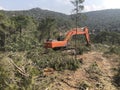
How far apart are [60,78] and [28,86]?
13.9 feet

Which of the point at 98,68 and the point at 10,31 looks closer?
the point at 98,68

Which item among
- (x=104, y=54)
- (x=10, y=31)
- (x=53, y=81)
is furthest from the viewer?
(x=10, y=31)

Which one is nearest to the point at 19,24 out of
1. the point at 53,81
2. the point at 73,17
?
the point at 73,17

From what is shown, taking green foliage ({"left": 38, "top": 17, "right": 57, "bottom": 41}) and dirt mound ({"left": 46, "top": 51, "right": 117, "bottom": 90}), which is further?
green foliage ({"left": 38, "top": 17, "right": 57, "bottom": 41})

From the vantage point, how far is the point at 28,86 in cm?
1130

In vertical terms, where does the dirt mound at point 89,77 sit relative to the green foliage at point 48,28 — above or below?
below

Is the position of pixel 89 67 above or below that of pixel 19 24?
below

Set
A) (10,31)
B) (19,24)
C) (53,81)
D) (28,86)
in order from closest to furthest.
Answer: (28,86) → (53,81) → (10,31) → (19,24)

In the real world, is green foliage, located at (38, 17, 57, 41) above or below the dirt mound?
above

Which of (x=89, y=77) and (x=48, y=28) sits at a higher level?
(x=48, y=28)

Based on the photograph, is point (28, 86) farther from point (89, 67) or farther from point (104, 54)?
point (104, 54)

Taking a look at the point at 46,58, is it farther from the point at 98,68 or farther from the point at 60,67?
the point at 98,68

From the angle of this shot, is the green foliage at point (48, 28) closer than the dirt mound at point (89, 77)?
No

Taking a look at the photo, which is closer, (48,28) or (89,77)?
(89,77)
